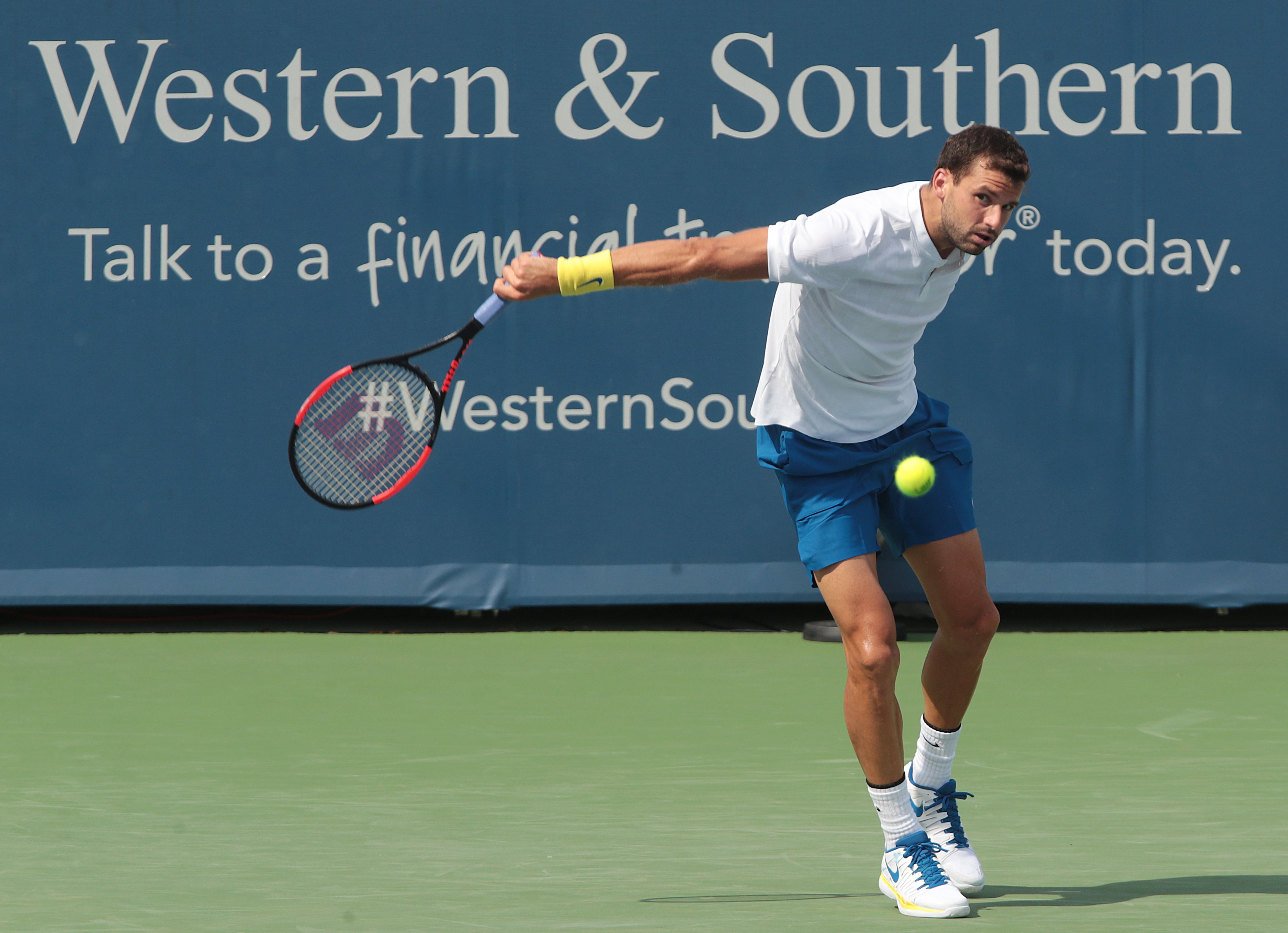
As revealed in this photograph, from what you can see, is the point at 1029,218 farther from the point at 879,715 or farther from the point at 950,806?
the point at 879,715

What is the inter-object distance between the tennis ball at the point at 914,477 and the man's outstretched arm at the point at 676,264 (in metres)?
0.53

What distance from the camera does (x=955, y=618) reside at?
3.48m

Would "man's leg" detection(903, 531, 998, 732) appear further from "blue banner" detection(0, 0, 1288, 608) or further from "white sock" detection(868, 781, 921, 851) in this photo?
"blue banner" detection(0, 0, 1288, 608)

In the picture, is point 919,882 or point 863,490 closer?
point 919,882

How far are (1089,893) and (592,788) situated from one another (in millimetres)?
1354

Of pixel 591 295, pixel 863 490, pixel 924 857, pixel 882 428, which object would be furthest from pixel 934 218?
pixel 591 295

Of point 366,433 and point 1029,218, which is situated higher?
point 1029,218

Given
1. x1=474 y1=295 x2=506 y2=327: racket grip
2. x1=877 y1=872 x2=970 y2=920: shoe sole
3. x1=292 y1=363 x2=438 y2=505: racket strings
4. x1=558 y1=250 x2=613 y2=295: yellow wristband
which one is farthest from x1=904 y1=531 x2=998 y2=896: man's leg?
x1=292 y1=363 x2=438 y2=505: racket strings

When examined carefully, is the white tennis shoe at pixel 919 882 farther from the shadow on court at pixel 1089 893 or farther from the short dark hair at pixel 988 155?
the short dark hair at pixel 988 155

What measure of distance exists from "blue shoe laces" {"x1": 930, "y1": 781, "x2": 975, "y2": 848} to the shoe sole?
263 mm

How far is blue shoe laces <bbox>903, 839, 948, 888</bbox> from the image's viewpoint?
3197 millimetres

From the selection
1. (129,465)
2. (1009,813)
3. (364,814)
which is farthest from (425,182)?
(1009,813)

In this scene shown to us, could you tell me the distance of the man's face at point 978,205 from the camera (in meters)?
3.22

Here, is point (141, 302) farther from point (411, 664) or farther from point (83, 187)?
point (411, 664)
